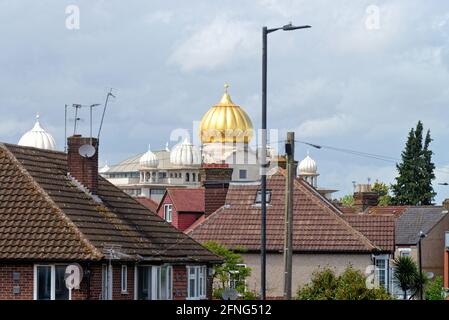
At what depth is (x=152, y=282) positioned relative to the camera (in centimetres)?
3953

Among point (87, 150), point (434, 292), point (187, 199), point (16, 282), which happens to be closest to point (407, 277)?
point (434, 292)

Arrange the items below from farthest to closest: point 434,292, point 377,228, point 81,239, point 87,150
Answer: point 434,292, point 377,228, point 87,150, point 81,239

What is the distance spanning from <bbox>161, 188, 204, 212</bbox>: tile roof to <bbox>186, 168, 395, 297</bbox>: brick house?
9.52 metres

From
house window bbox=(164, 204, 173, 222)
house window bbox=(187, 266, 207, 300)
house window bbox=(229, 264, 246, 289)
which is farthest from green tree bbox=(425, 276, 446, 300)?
house window bbox=(187, 266, 207, 300)

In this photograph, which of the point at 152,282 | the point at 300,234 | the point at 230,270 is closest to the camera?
the point at 152,282

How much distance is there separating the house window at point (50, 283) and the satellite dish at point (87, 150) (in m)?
5.84

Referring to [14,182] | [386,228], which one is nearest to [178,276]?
[14,182]

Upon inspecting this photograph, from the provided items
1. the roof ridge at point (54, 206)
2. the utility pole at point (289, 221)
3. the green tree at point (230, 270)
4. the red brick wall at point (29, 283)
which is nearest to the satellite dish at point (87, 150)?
the roof ridge at point (54, 206)

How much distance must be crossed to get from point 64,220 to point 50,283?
2494 millimetres

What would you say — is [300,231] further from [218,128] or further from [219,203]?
[218,128]

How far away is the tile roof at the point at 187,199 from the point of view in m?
69.0

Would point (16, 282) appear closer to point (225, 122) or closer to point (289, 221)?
point (289, 221)

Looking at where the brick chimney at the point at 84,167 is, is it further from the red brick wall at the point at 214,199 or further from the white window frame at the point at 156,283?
the red brick wall at the point at 214,199
